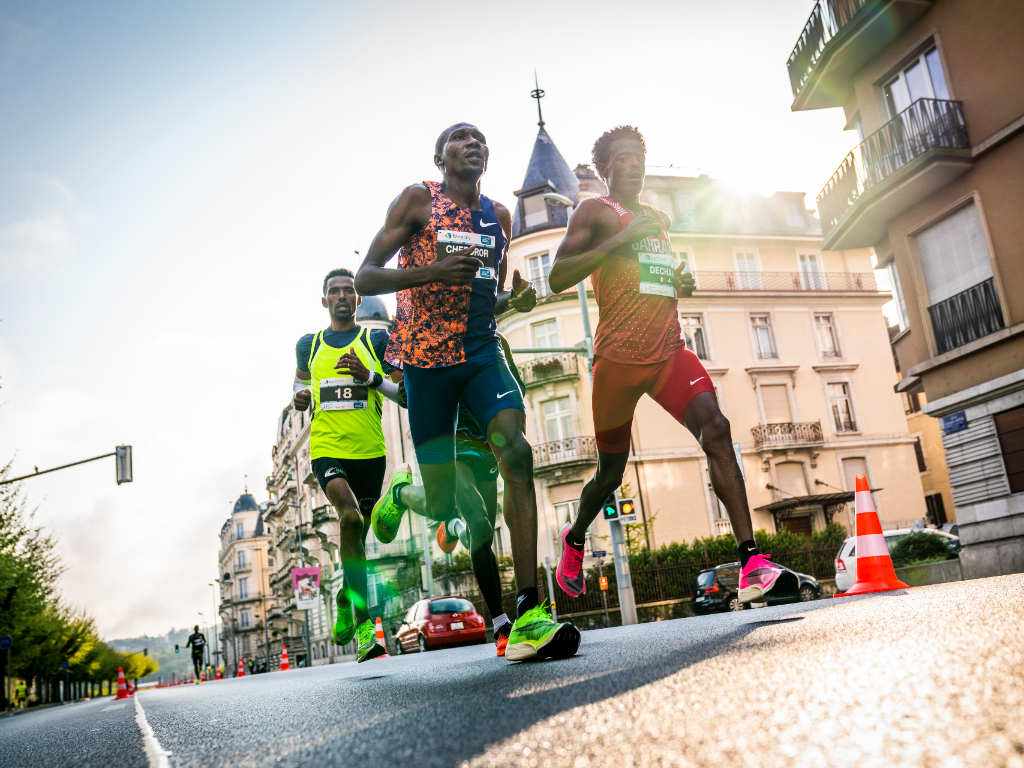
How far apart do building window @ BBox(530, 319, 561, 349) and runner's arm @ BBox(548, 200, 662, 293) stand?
31.5m

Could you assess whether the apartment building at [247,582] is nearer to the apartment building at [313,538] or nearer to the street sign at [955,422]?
the apartment building at [313,538]

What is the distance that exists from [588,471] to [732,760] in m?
33.7

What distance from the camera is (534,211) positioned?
38594 mm

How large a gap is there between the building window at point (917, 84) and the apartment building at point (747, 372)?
17.8 metres

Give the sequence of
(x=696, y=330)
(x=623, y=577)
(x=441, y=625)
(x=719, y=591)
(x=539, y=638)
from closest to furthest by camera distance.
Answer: (x=539, y=638)
(x=441, y=625)
(x=623, y=577)
(x=719, y=591)
(x=696, y=330)

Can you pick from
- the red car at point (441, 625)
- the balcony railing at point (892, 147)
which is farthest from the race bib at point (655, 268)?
the red car at point (441, 625)

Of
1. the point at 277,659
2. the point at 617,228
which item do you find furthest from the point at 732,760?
the point at 277,659

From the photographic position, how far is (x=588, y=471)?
34.6 meters

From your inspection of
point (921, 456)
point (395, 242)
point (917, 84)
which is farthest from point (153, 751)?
point (921, 456)

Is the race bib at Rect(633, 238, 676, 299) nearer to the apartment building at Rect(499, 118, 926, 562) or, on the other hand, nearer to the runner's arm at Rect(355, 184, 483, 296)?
the runner's arm at Rect(355, 184, 483, 296)

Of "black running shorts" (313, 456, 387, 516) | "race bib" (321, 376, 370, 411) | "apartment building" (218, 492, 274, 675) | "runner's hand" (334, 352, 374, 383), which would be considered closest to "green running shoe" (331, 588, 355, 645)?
"black running shorts" (313, 456, 387, 516)

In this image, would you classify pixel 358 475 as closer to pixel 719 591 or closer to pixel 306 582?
pixel 719 591

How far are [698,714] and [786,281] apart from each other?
3989 centimetres

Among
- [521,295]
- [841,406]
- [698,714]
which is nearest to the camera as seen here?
[698,714]
